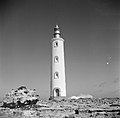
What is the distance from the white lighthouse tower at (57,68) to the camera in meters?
14.3

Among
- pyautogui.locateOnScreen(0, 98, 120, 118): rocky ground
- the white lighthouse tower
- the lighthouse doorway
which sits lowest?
pyautogui.locateOnScreen(0, 98, 120, 118): rocky ground

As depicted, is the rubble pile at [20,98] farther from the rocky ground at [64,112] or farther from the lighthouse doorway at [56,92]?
the lighthouse doorway at [56,92]

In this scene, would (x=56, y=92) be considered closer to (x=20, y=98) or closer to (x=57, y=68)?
(x=57, y=68)

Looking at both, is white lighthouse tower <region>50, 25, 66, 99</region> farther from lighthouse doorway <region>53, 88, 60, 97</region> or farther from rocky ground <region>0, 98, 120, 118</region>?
rocky ground <region>0, 98, 120, 118</region>

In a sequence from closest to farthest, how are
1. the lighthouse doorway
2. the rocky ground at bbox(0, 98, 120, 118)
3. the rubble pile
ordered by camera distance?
the rocky ground at bbox(0, 98, 120, 118), the rubble pile, the lighthouse doorway

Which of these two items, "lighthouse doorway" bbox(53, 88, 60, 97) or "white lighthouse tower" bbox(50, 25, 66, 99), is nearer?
"white lighthouse tower" bbox(50, 25, 66, 99)

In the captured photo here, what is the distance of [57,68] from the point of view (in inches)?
576

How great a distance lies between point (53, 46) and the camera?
49.6 feet

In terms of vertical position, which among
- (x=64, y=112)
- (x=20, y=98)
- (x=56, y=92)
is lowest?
(x=64, y=112)

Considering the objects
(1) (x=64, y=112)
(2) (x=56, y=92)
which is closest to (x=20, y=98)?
(1) (x=64, y=112)

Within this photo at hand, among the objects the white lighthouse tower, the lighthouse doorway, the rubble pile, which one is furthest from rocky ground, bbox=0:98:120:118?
the lighthouse doorway

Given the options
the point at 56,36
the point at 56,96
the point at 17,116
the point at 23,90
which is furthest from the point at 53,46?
the point at 17,116

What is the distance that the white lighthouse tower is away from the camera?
1433 cm

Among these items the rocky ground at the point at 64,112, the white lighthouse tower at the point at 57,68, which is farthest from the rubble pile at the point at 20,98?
the white lighthouse tower at the point at 57,68
